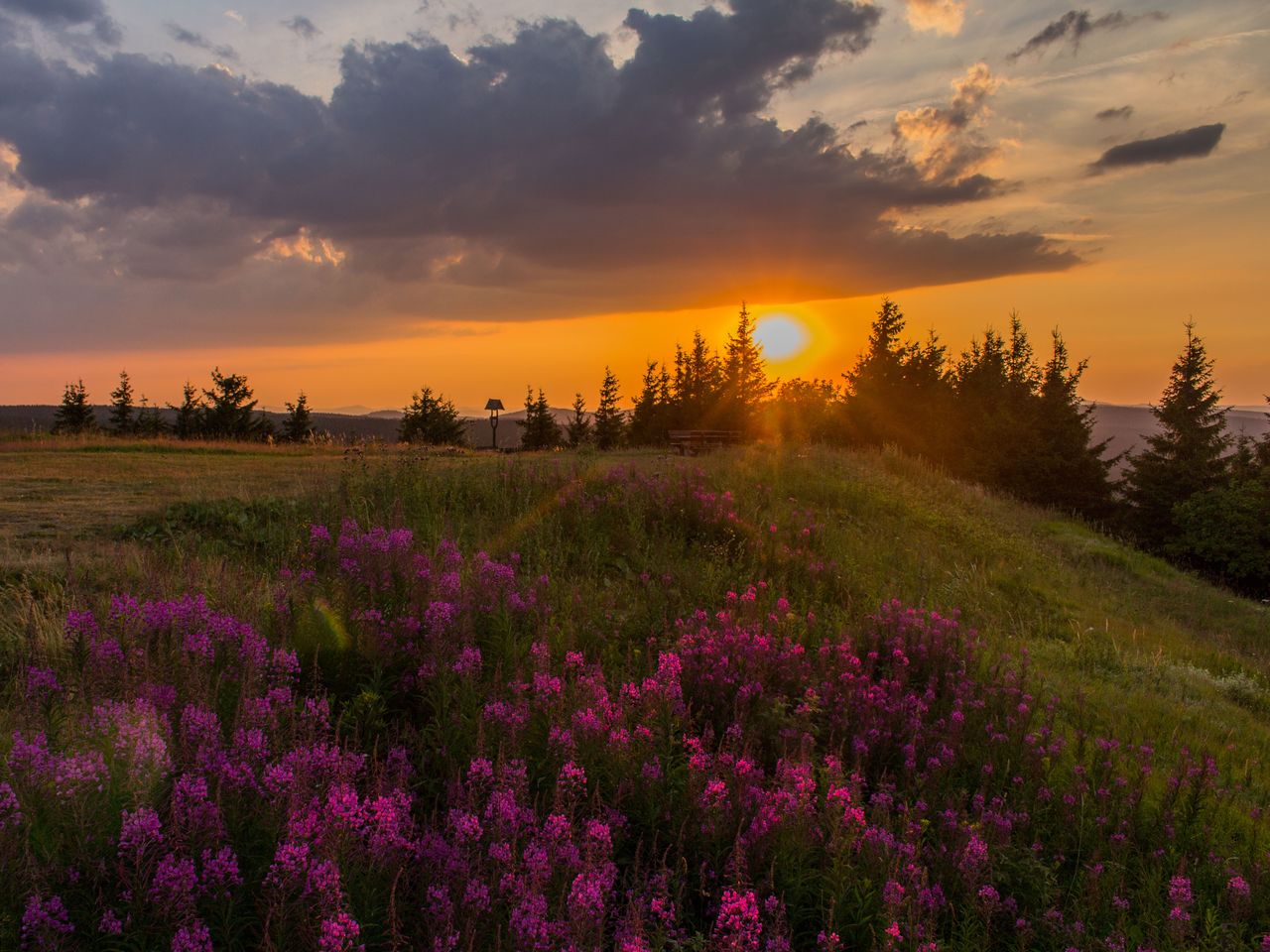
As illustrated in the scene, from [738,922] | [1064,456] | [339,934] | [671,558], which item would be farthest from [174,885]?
[1064,456]

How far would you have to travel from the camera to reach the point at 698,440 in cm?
2812

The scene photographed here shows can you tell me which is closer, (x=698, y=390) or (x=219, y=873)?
(x=219, y=873)

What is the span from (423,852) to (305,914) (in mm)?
532

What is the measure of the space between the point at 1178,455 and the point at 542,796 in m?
43.0

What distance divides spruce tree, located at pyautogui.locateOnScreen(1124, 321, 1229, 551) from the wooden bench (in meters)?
21.6

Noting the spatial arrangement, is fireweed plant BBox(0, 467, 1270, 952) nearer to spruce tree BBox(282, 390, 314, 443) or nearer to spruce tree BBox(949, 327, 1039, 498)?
spruce tree BBox(949, 327, 1039, 498)

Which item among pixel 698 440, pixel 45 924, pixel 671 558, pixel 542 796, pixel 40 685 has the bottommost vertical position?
pixel 542 796

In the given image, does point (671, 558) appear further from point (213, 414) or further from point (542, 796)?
point (213, 414)

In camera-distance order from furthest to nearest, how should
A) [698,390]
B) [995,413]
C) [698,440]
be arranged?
[698,390] → [995,413] → [698,440]

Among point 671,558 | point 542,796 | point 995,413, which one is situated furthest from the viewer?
point 995,413

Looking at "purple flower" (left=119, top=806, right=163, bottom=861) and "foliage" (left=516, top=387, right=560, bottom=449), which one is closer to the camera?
"purple flower" (left=119, top=806, right=163, bottom=861)

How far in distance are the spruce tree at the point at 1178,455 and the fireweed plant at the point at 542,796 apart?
3753 centimetres

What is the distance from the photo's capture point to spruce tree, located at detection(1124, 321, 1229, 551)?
37.2m

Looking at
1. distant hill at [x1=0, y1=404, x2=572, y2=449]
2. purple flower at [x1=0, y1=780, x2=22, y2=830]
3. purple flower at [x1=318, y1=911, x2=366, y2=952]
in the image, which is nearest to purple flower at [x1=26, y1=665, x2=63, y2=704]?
purple flower at [x1=0, y1=780, x2=22, y2=830]
